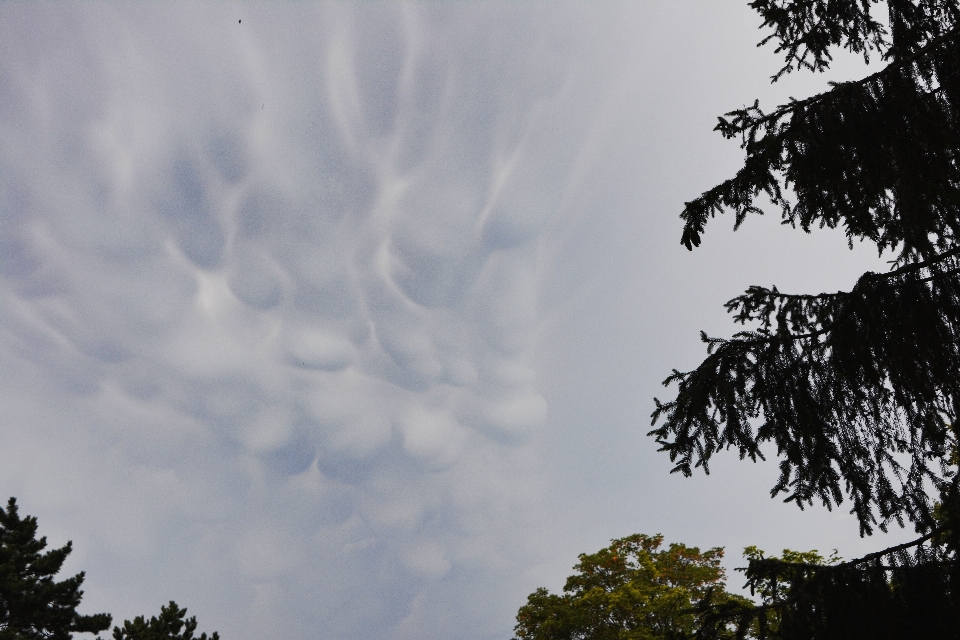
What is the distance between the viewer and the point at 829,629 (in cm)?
426

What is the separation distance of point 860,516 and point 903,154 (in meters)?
3.11

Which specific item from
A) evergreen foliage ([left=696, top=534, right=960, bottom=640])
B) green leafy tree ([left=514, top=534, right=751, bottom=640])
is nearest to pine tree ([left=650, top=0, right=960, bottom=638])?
evergreen foliage ([left=696, top=534, right=960, bottom=640])

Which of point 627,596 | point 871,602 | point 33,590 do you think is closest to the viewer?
point 871,602

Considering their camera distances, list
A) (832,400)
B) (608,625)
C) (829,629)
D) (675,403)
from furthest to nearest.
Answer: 1. (608,625)
2. (675,403)
3. (832,400)
4. (829,629)

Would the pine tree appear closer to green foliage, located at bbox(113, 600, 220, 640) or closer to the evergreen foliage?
the evergreen foliage

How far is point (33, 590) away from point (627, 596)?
27359 mm

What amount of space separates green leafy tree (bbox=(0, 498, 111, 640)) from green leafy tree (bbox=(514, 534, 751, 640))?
2160 centimetres

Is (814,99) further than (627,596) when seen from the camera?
No

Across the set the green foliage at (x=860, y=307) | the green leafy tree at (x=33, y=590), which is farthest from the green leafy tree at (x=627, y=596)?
the green leafy tree at (x=33, y=590)

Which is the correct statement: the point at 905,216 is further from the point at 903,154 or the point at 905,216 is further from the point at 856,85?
the point at 856,85

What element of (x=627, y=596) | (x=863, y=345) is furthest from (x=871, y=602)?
(x=627, y=596)

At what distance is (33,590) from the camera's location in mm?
27125

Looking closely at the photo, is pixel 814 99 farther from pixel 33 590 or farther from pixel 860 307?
pixel 33 590

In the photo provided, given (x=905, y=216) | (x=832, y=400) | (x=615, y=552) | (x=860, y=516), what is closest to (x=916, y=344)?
(x=832, y=400)
